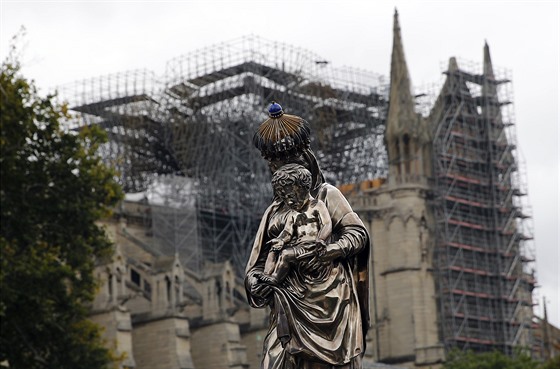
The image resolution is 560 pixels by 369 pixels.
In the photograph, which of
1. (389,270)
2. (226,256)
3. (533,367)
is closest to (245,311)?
(226,256)

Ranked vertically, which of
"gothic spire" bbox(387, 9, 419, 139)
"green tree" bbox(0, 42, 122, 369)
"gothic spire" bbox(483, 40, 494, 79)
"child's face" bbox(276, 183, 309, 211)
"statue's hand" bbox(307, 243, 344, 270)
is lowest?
"statue's hand" bbox(307, 243, 344, 270)

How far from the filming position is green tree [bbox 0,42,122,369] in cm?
6612

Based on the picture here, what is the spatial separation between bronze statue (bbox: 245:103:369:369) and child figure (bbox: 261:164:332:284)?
1 centimetres

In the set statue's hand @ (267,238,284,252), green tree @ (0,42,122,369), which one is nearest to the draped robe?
statue's hand @ (267,238,284,252)

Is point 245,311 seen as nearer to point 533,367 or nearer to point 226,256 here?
point 226,256

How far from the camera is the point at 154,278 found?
108 metres

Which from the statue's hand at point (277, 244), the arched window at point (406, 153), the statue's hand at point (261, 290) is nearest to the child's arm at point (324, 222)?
the statue's hand at point (277, 244)

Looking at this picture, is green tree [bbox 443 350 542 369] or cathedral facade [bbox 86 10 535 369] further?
cathedral facade [bbox 86 10 535 369]

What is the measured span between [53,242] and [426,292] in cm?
6006

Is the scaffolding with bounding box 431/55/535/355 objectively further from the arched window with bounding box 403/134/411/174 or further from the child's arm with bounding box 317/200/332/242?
the child's arm with bounding box 317/200/332/242

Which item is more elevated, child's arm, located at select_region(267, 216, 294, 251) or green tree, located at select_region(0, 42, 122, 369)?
green tree, located at select_region(0, 42, 122, 369)

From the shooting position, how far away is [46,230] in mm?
69188

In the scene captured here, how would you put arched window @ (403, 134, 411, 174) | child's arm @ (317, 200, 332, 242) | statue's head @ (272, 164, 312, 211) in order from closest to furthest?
child's arm @ (317, 200, 332, 242)
statue's head @ (272, 164, 312, 211)
arched window @ (403, 134, 411, 174)

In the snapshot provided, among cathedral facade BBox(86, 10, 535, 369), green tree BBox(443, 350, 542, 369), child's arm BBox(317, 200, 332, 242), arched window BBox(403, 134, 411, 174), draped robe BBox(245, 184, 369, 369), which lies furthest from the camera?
arched window BBox(403, 134, 411, 174)
